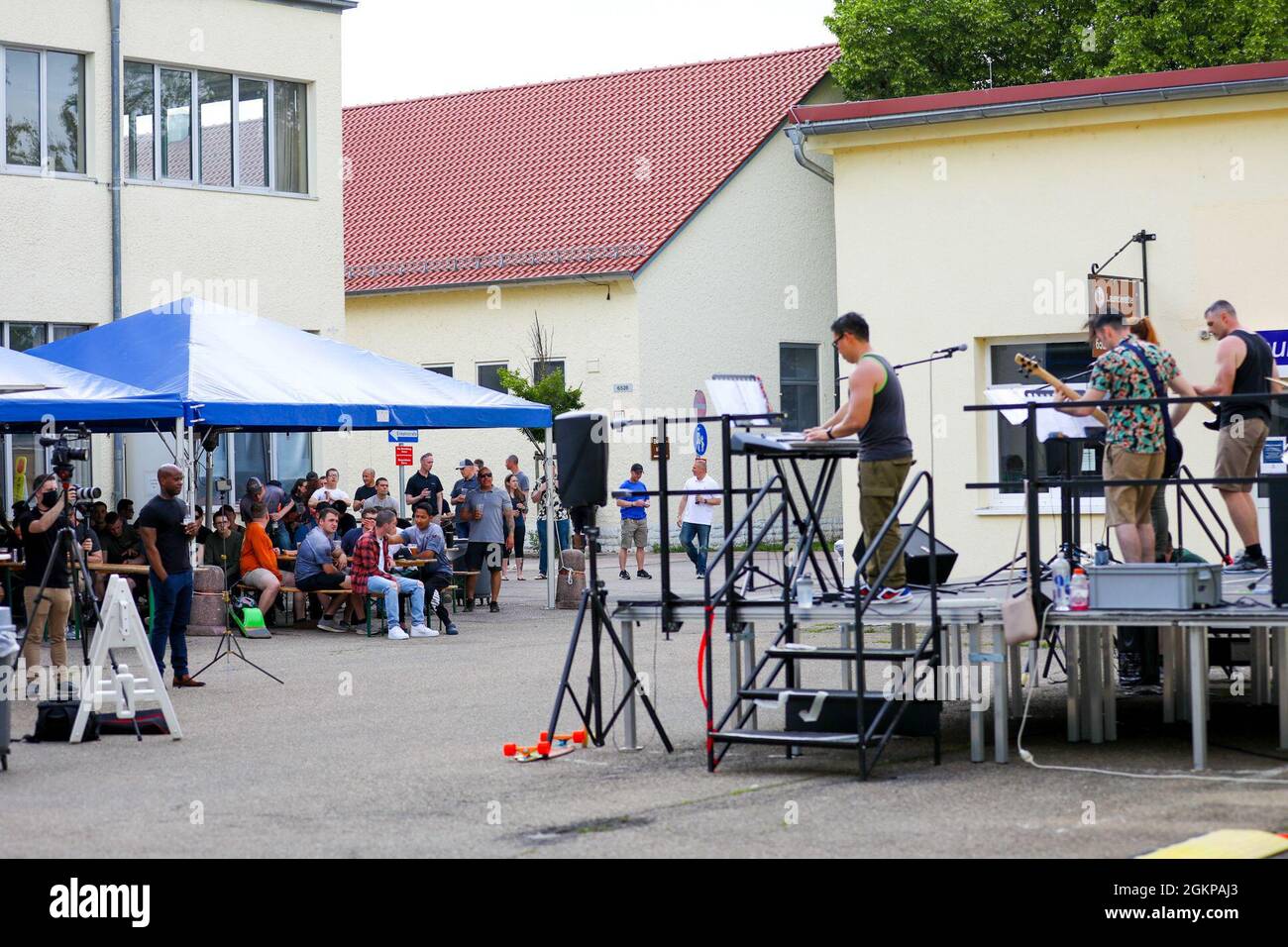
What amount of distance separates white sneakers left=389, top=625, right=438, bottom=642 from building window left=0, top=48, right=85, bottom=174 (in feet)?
26.9

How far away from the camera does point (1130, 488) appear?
37.1 feet

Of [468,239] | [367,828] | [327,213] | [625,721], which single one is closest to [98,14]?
[327,213]

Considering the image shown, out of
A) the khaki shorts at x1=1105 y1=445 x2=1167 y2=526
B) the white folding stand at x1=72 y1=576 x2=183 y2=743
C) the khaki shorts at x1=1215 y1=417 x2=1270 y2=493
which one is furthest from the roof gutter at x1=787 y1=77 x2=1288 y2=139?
the white folding stand at x1=72 y1=576 x2=183 y2=743

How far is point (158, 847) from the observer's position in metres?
8.41

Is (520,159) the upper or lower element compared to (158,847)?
upper

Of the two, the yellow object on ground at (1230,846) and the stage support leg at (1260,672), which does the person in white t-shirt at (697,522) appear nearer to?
the stage support leg at (1260,672)

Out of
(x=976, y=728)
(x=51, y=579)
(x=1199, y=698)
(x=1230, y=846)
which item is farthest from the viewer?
(x=51, y=579)

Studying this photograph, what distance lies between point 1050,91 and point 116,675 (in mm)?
11685

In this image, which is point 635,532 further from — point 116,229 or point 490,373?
point 116,229

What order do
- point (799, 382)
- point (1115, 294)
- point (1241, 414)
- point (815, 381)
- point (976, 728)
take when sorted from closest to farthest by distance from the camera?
point (976, 728) → point (1241, 414) → point (1115, 294) → point (799, 382) → point (815, 381)

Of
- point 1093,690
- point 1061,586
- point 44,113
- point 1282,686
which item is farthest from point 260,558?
point 1282,686

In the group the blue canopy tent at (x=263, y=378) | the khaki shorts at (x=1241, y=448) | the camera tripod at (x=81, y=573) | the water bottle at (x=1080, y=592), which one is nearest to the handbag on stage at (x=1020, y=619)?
the water bottle at (x=1080, y=592)
